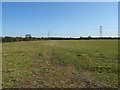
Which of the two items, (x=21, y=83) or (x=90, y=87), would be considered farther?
(x=21, y=83)

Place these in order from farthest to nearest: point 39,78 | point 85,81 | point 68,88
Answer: point 39,78
point 85,81
point 68,88

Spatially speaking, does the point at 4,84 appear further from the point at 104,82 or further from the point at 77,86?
the point at 104,82

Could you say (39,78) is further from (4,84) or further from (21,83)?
(4,84)

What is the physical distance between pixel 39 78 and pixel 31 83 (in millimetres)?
874

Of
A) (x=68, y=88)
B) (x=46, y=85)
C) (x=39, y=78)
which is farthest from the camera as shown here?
(x=39, y=78)

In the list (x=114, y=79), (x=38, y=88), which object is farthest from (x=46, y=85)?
(x=114, y=79)

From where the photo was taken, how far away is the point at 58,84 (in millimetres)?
7219

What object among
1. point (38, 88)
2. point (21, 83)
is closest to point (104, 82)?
point (38, 88)

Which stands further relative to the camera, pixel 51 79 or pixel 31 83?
pixel 51 79

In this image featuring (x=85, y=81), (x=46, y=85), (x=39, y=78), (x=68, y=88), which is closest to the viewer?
(x=68, y=88)

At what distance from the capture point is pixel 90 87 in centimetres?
682

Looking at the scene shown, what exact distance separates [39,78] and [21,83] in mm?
1097

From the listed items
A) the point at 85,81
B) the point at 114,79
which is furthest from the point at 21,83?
the point at 114,79

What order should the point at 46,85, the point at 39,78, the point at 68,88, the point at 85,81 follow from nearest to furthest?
the point at 68,88, the point at 46,85, the point at 85,81, the point at 39,78
